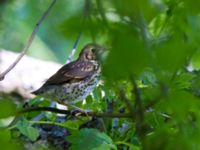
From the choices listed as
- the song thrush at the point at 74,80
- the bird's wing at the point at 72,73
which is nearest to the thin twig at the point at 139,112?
the song thrush at the point at 74,80

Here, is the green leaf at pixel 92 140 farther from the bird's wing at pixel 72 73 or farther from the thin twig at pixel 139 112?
the bird's wing at pixel 72 73

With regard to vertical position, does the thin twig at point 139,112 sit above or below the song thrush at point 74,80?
below

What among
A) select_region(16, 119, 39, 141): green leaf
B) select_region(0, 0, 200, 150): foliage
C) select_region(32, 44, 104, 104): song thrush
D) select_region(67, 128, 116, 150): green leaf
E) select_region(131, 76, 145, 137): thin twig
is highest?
select_region(32, 44, 104, 104): song thrush

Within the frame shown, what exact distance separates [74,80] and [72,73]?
0.09m

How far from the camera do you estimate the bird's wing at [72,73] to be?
149 inches

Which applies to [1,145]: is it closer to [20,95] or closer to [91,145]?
[91,145]

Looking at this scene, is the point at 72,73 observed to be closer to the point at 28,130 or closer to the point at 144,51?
the point at 28,130

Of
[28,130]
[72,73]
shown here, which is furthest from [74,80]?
[28,130]

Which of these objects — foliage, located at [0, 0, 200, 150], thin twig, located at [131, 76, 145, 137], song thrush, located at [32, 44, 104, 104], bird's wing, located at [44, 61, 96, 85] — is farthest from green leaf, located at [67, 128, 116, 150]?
bird's wing, located at [44, 61, 96, 85]

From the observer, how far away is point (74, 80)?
391cm

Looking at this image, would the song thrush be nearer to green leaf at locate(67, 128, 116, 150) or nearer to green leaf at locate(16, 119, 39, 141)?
green leaf at locate(16, 119, 39, 141)

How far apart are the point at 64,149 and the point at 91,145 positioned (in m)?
1.10

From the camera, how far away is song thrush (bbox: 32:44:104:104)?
11.9ft

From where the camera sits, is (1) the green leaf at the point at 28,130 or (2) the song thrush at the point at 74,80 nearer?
(1) the green leaf at the point at 28,130
